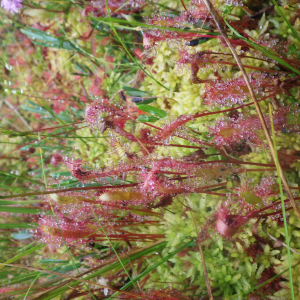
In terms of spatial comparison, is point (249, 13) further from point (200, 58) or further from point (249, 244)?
point (249, 244)

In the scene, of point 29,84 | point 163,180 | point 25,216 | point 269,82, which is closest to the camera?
point 163,180

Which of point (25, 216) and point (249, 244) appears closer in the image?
point (249, 244)

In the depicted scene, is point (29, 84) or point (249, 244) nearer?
point (249, 244)

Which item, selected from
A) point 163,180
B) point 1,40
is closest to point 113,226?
point 163,180

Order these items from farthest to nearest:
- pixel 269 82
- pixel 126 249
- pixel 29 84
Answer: pixel 29 84 → pixel 126 249 → pixel 269 82

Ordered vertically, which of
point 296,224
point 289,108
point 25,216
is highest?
point 289,108

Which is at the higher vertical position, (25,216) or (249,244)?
(249,244)

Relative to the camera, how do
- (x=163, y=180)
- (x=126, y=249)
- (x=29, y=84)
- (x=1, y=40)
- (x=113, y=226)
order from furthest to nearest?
(x=1, y=40), (x=29, y=84), (x=126, y=249), (x=113, y=226), (x=163, y=180)

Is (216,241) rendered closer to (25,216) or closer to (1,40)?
(25,216)

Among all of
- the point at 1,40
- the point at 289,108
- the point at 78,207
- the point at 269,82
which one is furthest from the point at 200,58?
the point at 1,40
